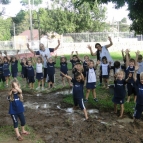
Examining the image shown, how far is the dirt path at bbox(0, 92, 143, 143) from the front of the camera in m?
5.71

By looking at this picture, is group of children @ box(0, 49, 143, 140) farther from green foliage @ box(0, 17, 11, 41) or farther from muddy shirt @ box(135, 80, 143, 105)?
green foliage @ box(0, 17, 11, 41)

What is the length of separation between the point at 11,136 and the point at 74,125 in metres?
1.51

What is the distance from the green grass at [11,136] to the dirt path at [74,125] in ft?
0.28

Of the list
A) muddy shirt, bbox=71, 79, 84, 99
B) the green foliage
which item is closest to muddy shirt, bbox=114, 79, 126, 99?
muddy shirt, bbox=71, 79, 84, 99

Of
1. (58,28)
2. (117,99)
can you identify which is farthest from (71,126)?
(58,28)

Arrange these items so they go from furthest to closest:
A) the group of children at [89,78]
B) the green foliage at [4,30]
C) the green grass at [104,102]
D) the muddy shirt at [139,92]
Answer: the green foliage at [4,30], the green grass at [104,102], the muddy shirt at [139,92], the group of children at [89,78]

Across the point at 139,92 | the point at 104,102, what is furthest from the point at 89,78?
the point at 139,92

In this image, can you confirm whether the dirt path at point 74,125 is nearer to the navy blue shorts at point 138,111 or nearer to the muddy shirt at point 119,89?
the navy blue shorts at point 138,111

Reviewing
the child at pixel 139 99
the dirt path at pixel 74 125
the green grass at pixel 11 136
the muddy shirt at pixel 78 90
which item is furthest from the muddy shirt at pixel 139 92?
the green grass at pixel 11 136

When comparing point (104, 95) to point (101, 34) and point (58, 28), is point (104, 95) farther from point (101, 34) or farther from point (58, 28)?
point (58, 28)

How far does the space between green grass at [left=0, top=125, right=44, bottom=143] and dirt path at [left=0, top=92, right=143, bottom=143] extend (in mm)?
86

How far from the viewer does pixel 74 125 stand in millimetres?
6492

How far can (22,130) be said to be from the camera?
6.05 meters

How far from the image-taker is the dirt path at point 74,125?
18.7ft
